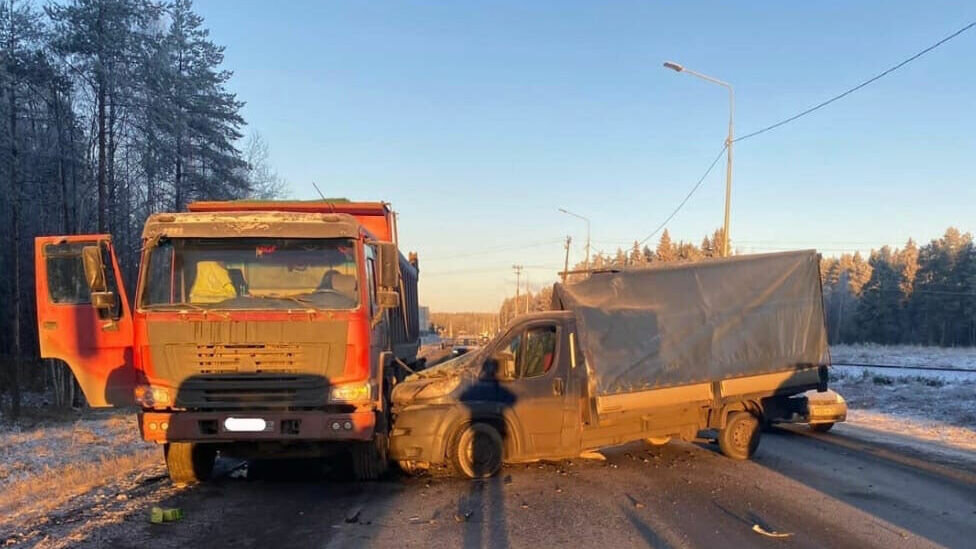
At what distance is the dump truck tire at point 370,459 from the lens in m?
8.82

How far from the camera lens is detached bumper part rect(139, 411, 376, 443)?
25.3 ft

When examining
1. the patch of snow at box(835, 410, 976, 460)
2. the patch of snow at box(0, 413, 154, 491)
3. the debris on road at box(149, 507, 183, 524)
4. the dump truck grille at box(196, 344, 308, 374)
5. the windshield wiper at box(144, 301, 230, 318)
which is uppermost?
the windshield wiper at box(144, 301, 230, 318)

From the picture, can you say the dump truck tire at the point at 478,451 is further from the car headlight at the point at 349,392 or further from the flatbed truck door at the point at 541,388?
the car headlight at the point at 349,392

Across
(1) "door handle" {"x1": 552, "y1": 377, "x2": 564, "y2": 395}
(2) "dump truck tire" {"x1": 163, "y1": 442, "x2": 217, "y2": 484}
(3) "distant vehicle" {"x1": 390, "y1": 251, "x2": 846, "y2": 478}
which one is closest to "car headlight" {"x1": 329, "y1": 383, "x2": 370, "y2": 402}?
(3) "distant vehicle" {"x1": 390, "y1": 251, "x2": 846, "y2": 478}

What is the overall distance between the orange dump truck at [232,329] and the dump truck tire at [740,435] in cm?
486

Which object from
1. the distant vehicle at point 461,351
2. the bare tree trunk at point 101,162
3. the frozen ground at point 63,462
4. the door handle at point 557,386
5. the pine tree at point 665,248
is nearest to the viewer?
the frozen ground at point 63,462

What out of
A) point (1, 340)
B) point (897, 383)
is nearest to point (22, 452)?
point (897, 383)

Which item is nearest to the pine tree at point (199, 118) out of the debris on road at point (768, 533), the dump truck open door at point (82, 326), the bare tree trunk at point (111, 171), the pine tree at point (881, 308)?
the bare tree trunk at point (111, 171)

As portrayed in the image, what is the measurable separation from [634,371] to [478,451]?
7.40 feet

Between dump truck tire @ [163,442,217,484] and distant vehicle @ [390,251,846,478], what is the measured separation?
2.32 m

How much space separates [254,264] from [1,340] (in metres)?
35.7

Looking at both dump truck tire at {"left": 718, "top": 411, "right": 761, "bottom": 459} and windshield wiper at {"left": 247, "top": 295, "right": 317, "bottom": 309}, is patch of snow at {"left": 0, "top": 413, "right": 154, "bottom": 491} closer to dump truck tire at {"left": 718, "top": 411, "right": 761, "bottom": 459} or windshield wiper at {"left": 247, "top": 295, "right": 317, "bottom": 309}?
windshield wiper at {"left": 247, "top": 295, "right": 317, "bottom": 309}

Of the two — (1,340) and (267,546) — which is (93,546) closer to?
(267,546)

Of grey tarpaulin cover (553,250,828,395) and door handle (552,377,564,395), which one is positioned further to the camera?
grey tarpaulin cover (553,250,828,395)
